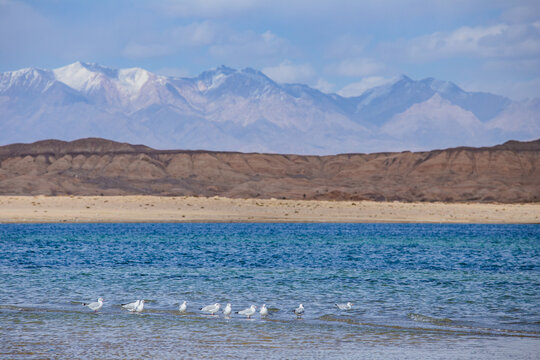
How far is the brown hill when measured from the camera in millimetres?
121688

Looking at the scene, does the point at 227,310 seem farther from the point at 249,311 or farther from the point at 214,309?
the point at 249,311

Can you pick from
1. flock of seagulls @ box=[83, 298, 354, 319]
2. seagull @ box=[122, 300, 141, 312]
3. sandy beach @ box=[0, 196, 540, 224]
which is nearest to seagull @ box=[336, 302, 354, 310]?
flock of seagulls @ box=[83, 298, 354, 319]

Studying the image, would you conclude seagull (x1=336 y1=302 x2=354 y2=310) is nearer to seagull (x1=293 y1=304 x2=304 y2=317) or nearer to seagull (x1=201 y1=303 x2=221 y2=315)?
seagull (x1=293 y1=304 x2=304 y2=317)

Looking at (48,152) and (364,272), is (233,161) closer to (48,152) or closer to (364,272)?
(48,152)

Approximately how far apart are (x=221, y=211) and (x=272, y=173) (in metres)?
74.7

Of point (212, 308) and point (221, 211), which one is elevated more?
point (221, 211)

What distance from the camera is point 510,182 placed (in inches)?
5212

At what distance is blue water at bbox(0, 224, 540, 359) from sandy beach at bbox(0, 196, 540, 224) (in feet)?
86.7

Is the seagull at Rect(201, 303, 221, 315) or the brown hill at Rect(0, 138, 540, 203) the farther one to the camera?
the brown hill at Rect(0, 138, 540, 203)

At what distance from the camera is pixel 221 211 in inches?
3223

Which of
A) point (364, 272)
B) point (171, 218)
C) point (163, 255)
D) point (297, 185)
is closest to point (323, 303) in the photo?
point (364, 272)

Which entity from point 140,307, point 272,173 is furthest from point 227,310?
point 272,173

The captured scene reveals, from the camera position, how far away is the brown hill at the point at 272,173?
122 metres

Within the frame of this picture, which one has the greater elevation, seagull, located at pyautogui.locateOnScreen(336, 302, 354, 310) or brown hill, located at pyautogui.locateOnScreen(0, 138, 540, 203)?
brown hill, located at pyautogui.locateOnScreen(0, 138, 540, 203)
